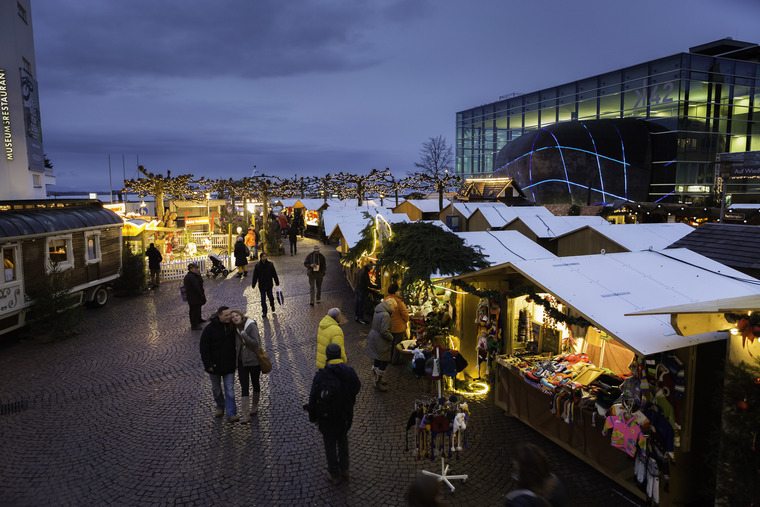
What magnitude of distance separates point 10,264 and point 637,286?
12294mm

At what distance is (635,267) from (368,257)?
6.47m

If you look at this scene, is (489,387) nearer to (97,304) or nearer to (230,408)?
(230,408)

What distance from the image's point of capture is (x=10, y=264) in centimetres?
1068

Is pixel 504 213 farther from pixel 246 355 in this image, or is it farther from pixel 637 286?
pixel 246 355

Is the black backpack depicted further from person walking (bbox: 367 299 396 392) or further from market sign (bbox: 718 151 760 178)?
market sign (bbox: 718 151 760 178)

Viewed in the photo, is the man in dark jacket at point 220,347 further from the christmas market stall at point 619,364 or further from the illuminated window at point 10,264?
the illuminated window at point 10,264

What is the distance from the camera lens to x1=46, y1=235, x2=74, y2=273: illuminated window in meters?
12.1

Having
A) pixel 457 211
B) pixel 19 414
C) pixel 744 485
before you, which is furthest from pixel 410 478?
pixel 457 211

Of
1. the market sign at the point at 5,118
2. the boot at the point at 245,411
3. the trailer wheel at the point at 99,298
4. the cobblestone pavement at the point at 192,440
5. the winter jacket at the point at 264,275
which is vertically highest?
the market sign at the point at 5,118

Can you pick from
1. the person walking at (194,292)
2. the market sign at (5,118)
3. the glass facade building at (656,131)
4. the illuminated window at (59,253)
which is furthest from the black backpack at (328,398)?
the glass facade building at (656,131)

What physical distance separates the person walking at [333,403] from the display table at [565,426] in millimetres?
2672

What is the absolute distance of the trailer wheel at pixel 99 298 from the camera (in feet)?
46.8

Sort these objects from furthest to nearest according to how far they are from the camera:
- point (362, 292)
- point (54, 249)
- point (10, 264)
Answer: point (54, 249) < point (362, 292) < point (10, 264)

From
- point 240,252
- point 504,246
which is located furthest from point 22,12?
point 504,246
